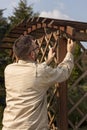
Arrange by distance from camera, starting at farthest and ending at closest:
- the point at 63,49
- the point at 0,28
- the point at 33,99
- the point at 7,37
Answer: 1. the point at 0,28
2. the point at 7,37
3. the point at 63,49
4. the point at 33,99

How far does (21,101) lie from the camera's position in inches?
132

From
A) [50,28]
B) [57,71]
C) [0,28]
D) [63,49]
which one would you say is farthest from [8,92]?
[0,28]

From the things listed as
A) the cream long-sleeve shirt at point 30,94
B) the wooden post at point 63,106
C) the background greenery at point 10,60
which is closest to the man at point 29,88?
the cream long-sleeve shirt at point 30,94

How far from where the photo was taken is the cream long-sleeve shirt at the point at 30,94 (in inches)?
131

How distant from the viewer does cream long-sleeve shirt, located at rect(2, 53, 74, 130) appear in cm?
332

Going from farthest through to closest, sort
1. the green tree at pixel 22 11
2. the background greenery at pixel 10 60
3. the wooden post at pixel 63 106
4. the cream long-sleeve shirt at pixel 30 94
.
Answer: the green tree at pixel 22 11, the background greenery at pixel 10 60, the wooden post at pixel 63 106, the cream long-sleeve shirt at pixel 30 94

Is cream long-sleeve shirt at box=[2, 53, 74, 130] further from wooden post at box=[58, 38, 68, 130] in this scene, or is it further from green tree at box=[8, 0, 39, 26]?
green tree at box=[8, 0, 39, 26]

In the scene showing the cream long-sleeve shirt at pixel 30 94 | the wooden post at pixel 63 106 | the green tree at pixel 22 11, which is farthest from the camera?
the green tree at pixel 22 11

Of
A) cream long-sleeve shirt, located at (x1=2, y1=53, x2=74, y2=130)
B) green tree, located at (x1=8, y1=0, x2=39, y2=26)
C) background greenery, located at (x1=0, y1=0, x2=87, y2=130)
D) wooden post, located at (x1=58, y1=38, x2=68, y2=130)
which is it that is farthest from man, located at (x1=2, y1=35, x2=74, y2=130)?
green tree, located at (x1=8, y1=0, x2=39, y2=26)

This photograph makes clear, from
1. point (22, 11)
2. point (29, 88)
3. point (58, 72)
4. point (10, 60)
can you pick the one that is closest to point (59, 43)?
point (58, 72)

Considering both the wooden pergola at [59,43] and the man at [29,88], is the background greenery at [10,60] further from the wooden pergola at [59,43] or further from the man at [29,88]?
the man at [29,88]

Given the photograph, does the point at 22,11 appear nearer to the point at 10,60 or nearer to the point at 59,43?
the point at 10,60

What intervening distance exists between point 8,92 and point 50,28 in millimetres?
2129

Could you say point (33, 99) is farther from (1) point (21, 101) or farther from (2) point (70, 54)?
(2) point (70, 54)
